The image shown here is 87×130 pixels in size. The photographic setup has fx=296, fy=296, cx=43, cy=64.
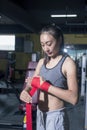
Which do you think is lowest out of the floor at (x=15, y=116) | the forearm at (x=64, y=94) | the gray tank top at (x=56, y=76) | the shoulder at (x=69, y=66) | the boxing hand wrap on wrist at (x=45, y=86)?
the floor at (x=15, y=116)

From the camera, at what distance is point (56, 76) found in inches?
63.6

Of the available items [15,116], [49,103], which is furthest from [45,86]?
[15,116]

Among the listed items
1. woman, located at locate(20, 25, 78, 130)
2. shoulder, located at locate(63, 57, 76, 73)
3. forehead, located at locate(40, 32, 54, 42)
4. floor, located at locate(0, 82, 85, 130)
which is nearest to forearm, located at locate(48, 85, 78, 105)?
woman, located at locate(20, 25, 78, 130)

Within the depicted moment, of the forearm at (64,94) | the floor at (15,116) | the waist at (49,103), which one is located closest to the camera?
the forearm at (64,94)

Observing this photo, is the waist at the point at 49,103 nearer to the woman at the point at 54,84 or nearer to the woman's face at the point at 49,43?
the woman at the point at 54,84

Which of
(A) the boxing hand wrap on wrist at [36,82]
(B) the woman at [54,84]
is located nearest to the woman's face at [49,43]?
(B) the woman at [54,84]

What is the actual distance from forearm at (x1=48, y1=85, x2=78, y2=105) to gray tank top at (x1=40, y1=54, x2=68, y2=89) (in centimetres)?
8

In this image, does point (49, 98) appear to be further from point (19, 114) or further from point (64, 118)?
point (19, 114)

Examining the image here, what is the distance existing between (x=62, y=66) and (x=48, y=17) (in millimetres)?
11144

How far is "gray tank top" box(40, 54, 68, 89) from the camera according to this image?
5.29 feet

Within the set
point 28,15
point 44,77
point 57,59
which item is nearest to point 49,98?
point 44,77

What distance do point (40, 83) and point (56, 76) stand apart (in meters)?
0.10

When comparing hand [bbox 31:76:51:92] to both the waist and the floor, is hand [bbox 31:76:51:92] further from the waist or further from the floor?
the floor

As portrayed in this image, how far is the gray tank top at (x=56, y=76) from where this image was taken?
161cm
